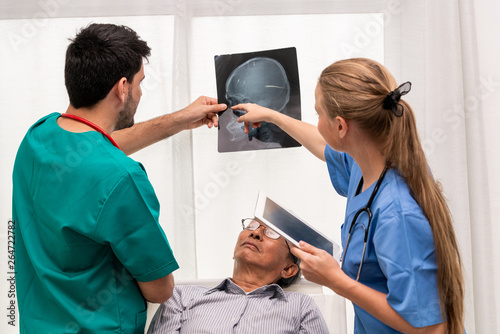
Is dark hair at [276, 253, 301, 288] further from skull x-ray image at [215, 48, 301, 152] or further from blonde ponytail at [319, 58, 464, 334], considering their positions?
blonde ponytail at [319, 58, 464, 334]

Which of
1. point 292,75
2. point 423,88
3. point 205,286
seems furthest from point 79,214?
point 423,88

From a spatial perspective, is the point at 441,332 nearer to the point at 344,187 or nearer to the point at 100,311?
the point at 344,187

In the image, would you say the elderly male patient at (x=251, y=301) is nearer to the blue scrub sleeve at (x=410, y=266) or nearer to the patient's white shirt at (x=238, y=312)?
the patient's white shirt at (x=238, y=312)

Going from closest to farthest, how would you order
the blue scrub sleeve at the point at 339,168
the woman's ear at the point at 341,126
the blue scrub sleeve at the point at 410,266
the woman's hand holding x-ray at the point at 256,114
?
the blue scrub sleeve at the point at 410,266
the woman's ear at the point at 341,126
the blue scrub sleeve at the point at 339,168
the woman's hand holding x-ray at the point at 256,114

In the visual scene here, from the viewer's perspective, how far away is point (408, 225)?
123cm

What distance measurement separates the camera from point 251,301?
1909 mm

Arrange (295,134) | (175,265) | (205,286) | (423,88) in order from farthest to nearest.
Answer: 1. (423,88)
2. (205,286)
3. (295,134)
4. (175,265)

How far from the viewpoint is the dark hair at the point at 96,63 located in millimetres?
1382

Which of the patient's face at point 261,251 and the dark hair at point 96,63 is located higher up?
the dark hair at point 96,63

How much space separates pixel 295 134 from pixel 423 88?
0.71 meters

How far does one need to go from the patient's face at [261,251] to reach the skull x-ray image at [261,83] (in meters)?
0.39

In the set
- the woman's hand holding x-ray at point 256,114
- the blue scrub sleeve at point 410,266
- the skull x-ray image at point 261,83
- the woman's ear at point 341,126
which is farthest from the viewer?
the skull x-ray image at point 261,83

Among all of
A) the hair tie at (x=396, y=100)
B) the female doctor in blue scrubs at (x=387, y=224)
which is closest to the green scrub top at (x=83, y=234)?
the female doctor in blue scrubs at (x=387, y=224)

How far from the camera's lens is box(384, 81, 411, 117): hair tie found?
1.25 m
